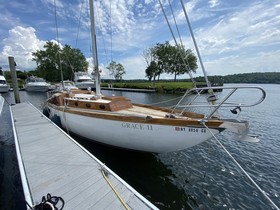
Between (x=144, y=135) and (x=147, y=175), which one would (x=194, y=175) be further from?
(x=144, y=135)

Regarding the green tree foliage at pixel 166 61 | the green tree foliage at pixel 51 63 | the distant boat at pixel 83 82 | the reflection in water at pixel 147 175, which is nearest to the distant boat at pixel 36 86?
the distant boat at pixel 83 82

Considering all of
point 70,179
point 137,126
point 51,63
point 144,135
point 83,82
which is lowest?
point 83,82

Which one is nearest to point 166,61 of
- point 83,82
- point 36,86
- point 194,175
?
point 83,82

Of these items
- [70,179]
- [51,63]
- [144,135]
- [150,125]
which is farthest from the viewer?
[51,63]

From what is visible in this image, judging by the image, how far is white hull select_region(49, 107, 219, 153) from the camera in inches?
203

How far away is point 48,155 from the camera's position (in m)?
5.24

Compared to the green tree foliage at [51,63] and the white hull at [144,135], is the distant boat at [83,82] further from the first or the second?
the white hull at [144,135]

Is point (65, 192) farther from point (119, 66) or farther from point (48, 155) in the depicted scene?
point (119, 66)

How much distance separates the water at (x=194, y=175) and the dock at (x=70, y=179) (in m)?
1.16

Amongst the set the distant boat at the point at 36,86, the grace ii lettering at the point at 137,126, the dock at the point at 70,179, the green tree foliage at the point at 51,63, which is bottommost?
the distant boat at the point at 36,86

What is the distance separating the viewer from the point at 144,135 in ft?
18.6

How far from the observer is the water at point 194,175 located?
15.6ft

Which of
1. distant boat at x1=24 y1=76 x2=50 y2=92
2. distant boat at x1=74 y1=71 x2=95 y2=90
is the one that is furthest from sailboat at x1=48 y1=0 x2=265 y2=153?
distant boat at x1=24 y1=76 x2=50 y2=92

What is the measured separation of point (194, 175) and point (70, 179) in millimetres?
4021
